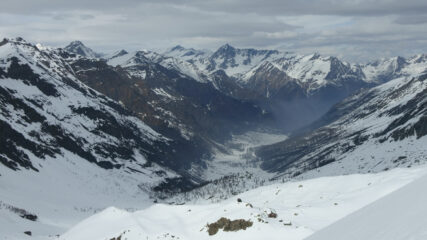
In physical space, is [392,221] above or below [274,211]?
above

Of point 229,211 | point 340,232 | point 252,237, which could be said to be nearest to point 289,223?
point 252,237

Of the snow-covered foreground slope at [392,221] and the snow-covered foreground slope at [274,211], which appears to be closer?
the snow-covered foreground slope at [392,221]

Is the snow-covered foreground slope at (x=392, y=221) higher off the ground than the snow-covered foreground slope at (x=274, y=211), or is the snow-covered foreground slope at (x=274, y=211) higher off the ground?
the snow-covered foreground slope at (x=392, y=221)

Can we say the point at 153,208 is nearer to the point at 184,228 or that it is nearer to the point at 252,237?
the point at 184,228

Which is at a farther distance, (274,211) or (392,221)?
(274,211)
